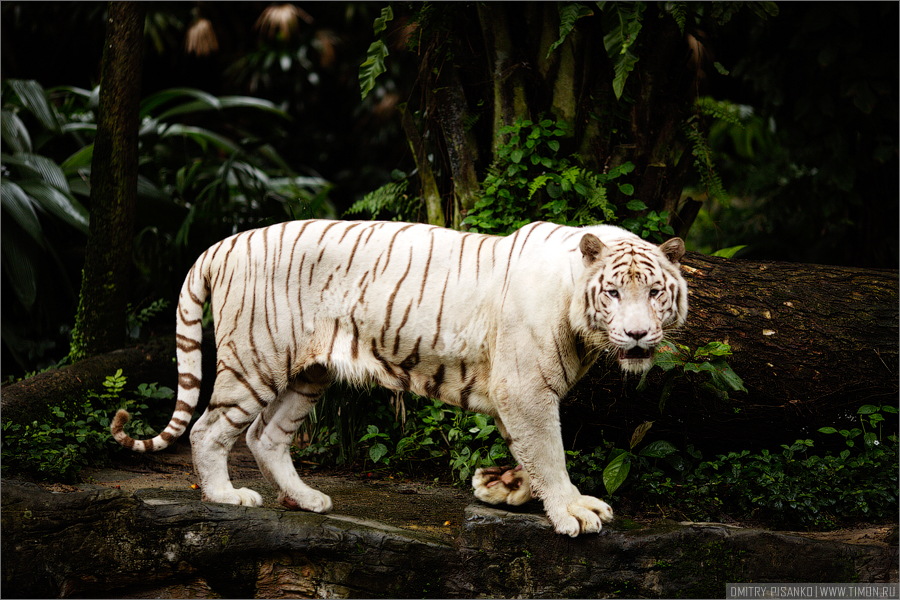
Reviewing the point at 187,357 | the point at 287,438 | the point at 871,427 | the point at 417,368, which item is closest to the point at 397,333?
the point at 417,368

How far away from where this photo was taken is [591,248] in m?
3.01

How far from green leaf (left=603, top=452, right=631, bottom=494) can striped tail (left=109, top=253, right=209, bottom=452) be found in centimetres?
212

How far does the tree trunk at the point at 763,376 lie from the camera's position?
12.8 feet

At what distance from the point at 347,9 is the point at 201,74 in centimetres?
345

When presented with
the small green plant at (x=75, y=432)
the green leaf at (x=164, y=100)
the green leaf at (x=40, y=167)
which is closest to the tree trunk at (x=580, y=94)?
the small green plant at (x=75, y=432)

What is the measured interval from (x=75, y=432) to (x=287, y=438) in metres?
1.69

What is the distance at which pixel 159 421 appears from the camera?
5.16 metres

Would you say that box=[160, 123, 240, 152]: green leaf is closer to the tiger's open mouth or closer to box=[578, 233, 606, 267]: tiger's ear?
box=[578, 233, 606, 267]: tiger's ear

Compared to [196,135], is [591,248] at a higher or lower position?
lower

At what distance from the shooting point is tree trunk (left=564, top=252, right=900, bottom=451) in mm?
3914

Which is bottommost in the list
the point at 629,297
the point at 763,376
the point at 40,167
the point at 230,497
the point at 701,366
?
the point at 230,497

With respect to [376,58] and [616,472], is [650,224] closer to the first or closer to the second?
[616,472]

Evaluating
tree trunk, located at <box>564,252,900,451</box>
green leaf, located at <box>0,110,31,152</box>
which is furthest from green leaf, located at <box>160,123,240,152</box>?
tree trunk, located at <box>564,252,900,451</box>

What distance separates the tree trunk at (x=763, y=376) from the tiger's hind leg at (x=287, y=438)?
143cm
